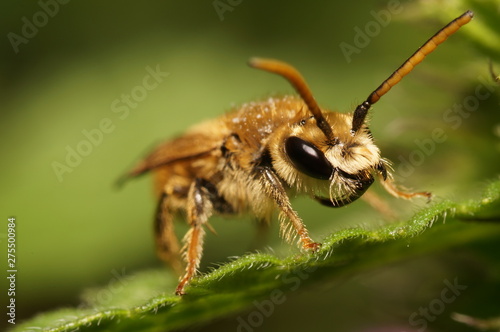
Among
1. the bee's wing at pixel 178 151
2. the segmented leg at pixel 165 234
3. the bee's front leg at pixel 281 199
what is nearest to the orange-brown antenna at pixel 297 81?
the bee's front leg at pixel 281 199

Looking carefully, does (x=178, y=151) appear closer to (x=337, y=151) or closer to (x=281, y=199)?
(x=281, y=199)

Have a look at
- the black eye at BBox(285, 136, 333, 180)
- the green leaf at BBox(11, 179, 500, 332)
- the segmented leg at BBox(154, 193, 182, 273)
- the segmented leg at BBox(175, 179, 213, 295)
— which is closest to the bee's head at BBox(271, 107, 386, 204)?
the black eye at BBox(285, 136, 333, 180)

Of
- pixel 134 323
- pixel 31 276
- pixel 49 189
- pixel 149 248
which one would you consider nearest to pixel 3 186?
pixel 49 189

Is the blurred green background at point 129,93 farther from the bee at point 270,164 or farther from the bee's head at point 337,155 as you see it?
the bee's head at point 337,155

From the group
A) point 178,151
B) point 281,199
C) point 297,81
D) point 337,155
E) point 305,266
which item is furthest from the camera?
point 178,151

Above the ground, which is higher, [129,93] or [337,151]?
[129,93]

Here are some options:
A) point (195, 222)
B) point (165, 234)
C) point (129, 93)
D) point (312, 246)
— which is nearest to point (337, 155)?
point (312, 246)

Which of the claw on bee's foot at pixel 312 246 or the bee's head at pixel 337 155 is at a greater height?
the bee's head at pixel 337 155

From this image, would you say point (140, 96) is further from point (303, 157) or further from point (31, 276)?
point (303, 157)
